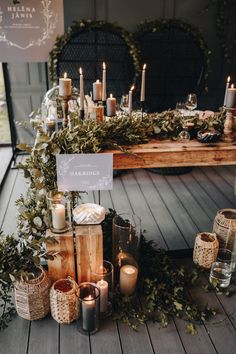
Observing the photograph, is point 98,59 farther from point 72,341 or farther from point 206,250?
point 72,341

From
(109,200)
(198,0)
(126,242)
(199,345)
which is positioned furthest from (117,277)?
(198,0)

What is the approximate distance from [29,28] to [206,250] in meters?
3.06

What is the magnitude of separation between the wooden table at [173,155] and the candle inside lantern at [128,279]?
66cm

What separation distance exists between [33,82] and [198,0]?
2.28 meters

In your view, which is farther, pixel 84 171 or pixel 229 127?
pixel 229 127

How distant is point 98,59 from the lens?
14.2ft

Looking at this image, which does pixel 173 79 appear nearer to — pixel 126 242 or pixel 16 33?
pixel 16 33

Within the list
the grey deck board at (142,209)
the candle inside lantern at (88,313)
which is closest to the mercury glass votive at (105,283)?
the candle inside lantern at (88,313)

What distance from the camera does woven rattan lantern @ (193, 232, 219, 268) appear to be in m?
2.53

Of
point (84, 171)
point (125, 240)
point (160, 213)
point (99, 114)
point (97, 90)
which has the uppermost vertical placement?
point (97, 90)

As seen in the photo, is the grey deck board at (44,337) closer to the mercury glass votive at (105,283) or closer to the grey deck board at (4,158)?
the mercury glass votive at (105,283)

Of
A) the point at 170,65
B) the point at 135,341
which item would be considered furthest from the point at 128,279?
the point at 170,65

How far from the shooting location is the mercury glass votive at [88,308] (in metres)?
2.00

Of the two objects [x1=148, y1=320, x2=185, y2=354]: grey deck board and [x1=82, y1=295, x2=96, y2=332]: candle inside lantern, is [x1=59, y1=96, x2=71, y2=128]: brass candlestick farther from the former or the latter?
[x1=148, y1=320, x2=185, y2=354]: grey deck board
